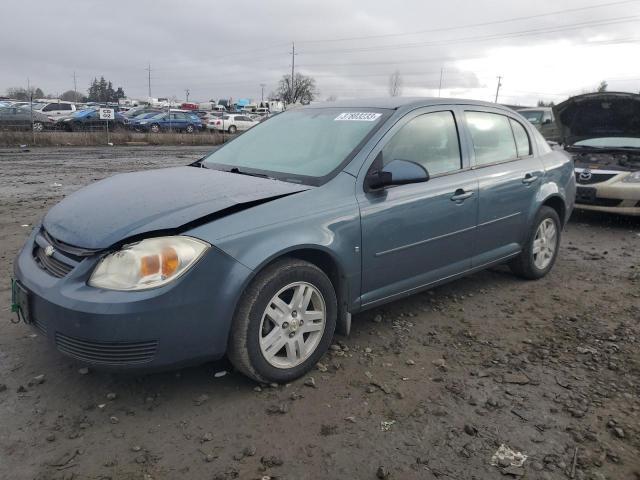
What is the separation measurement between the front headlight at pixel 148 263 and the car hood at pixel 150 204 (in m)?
0.08

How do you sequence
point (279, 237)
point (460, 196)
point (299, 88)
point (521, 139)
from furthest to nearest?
point (299, 88), point (521, 139), point (460, 196), point (279, 237)

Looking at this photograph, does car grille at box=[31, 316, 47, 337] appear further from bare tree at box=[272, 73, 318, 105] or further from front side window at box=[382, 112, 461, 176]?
bare tree at box=[272, 73, 318, 105]

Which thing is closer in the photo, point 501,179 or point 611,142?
point 501,179

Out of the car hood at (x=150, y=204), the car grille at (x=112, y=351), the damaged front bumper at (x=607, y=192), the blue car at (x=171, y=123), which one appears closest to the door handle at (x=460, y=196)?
the car hood at (x=150, y=204)

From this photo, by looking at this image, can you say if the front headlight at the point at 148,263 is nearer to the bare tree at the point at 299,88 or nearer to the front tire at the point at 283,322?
the front tire at the point at 283,322

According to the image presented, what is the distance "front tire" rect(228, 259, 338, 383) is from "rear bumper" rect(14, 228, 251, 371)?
0.35 feet

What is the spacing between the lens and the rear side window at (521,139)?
15.9ft

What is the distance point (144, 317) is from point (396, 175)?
176cm

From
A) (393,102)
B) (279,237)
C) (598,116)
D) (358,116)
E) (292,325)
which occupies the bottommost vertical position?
(292,325)

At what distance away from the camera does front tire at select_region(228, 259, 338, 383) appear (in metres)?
2.87

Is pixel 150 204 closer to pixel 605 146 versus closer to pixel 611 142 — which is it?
pixel 605 146

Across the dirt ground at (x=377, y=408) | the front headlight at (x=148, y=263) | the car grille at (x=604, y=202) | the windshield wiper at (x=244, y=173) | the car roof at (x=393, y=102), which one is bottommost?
the dirt ground at (x=377, y=408)

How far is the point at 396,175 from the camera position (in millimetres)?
3422

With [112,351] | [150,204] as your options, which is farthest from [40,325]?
[150,204]
